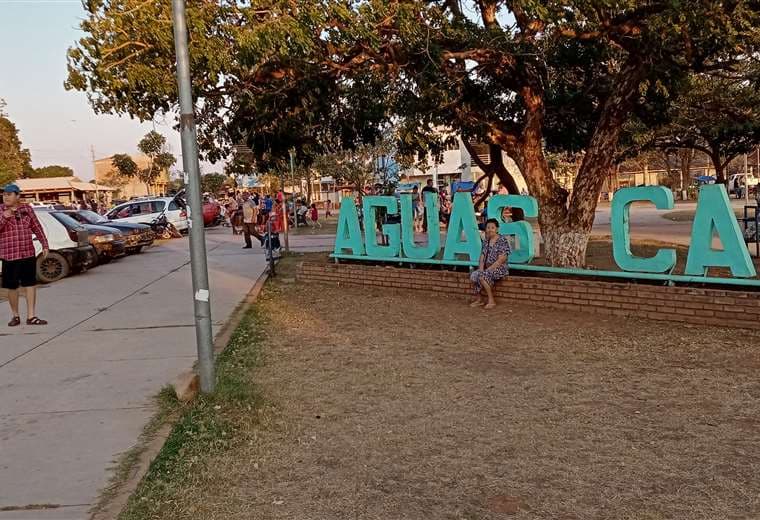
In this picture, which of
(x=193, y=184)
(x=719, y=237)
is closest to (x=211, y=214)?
(x=719, y=237)

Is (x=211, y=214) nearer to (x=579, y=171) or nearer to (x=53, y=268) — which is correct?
(x=53, y=268)

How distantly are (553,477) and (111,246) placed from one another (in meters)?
15.2

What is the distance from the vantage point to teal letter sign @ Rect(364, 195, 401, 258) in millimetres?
11578

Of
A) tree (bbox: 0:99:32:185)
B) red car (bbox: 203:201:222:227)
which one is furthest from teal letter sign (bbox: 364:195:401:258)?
tree (bbox: 0:99:32:185)

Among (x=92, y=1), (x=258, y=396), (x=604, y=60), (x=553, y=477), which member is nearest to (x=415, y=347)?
(x=258, y=396)

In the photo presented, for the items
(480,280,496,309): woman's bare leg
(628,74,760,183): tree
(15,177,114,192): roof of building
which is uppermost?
(15,177,114,192): roof of building

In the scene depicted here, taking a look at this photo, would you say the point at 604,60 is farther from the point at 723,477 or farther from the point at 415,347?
the point at 723,477

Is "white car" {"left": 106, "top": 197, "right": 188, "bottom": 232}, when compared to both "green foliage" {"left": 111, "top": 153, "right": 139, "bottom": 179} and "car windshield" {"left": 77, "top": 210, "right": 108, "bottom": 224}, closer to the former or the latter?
"car windshield" {"left": 77, "top": 210, "right": 108, "bottom": 224}

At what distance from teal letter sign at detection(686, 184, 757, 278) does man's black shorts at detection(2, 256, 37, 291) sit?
320 inches

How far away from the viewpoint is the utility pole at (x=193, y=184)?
18.1 ft

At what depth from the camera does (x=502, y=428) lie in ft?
16.2

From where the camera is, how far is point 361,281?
12.0 m

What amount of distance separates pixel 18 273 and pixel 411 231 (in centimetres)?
568

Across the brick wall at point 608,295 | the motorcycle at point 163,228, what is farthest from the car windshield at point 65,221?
the motorcycle at point 163,228
